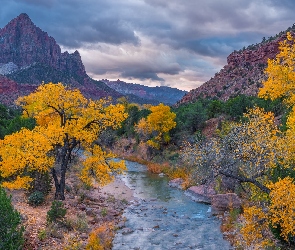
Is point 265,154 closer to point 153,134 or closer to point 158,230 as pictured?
point 158,230

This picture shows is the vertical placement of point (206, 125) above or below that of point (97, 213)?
above

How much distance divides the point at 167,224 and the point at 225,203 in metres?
5.38

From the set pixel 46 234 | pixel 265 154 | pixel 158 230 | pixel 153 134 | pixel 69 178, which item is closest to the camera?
pixel 265 154

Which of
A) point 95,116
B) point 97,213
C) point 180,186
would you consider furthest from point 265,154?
point 180,186

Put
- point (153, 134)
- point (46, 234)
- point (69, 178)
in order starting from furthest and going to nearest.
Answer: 1. point (153, 134)
2. point (69, 178)
3. point (46, 234)

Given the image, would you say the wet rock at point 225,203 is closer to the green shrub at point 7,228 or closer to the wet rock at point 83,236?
the wet rock at point 83,236

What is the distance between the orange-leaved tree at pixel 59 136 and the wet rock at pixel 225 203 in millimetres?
8473

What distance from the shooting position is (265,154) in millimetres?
14375

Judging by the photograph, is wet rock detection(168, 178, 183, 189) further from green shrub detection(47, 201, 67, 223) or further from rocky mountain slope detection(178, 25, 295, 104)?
rocky mountain slope detection(178, 25, 295, 104)

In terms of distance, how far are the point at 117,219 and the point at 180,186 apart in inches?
580

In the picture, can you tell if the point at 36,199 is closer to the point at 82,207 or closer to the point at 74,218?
the point at 74,218

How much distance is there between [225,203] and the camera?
2664cm

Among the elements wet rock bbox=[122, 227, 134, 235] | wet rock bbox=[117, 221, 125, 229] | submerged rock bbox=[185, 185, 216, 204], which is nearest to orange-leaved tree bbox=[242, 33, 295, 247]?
wet rock bbox=[122, 227, 134, 235]

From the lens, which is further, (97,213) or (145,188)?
(145,188)
